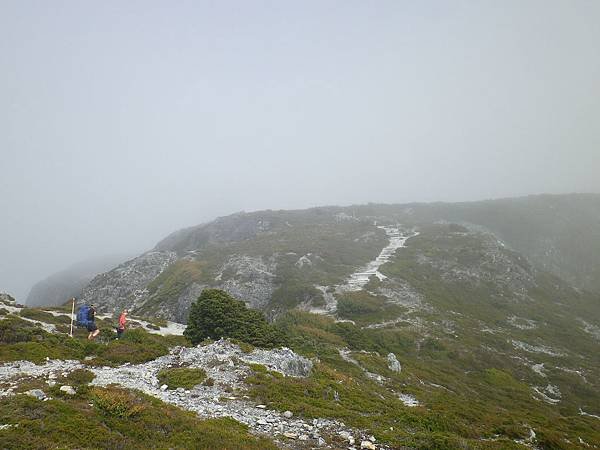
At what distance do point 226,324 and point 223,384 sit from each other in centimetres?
1230

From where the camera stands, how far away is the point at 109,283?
105750 mm

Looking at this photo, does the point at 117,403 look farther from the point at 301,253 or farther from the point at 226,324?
the point at 301,253

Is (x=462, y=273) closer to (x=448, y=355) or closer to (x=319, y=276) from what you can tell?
(x=319, y=276)

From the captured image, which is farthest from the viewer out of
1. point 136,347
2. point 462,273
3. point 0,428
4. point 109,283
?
point 109,283

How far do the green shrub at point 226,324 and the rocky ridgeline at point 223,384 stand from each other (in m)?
3.95

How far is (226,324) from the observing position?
33.8m

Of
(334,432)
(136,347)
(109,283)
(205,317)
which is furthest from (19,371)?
(109,283)

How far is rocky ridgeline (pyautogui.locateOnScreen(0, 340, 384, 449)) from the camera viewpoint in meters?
16.4

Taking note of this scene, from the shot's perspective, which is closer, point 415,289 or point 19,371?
point 19,371

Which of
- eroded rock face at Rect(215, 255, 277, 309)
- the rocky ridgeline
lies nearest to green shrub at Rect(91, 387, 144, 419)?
the rocky ridgeline

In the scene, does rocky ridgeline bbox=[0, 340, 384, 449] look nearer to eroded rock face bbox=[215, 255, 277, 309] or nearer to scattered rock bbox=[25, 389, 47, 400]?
scattered rock bbox=[25, 389, 47, 400]

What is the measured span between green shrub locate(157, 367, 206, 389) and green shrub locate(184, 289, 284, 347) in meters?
9.14

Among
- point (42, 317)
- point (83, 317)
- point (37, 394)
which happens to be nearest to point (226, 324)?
point (83, 317)

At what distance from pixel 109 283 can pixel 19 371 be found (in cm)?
9572
